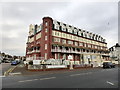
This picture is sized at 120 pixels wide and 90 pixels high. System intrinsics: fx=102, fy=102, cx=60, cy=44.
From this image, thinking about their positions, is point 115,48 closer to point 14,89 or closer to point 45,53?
point 45,53

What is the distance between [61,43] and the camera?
3859 centimetres

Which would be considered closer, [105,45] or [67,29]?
[67,29]

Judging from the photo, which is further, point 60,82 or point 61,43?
point 61,43

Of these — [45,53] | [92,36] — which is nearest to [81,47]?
[92,36]

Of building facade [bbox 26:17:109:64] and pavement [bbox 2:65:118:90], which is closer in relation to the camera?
pavement [bbox 2:65:118:90]

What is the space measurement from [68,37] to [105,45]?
3305 centimetres

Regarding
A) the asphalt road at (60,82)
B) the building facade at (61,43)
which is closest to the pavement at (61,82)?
the asphalt road at (60,82)

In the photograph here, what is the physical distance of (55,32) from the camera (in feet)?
124

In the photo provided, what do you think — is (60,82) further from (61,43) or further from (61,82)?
(61,43)

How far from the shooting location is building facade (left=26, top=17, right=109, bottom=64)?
35.1 meters

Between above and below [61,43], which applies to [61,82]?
below

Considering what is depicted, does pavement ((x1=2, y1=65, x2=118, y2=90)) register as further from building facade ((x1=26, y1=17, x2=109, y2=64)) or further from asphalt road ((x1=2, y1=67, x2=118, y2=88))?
building facade ((x1=26, y1=17, x2=109, y2=64))

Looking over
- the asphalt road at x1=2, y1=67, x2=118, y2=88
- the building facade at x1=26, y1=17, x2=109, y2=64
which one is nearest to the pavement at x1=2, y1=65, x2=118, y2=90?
the asphalt road at x1=2, y1=67, x2=118, y2=88

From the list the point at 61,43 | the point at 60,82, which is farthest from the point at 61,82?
the point at 61,43
